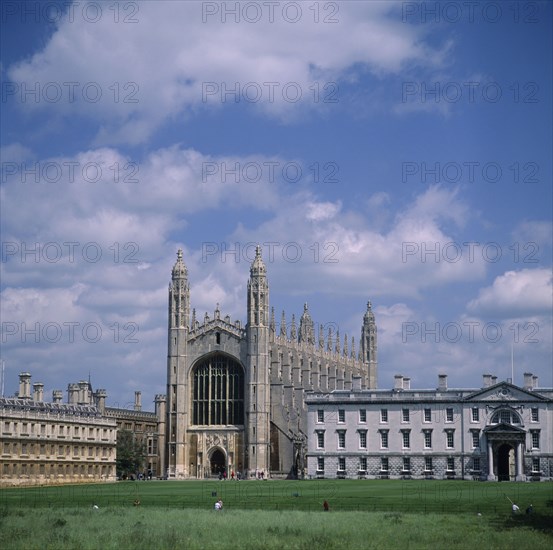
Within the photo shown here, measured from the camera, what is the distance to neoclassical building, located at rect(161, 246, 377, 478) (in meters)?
112

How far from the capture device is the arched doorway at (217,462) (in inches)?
4508

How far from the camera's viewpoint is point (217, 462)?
114938mm

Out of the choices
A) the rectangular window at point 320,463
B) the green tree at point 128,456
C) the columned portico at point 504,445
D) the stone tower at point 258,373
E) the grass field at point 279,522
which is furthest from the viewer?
the green tree at point 128,456

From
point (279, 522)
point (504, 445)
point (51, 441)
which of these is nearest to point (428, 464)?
point (504, 445)

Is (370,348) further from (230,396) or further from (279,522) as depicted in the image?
(279,522)

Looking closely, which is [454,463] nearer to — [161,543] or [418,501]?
[418,501]

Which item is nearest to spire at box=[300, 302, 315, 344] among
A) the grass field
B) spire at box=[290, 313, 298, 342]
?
spire at box=[290, 313, 298, 342]

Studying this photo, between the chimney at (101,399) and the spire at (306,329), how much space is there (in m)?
24.1

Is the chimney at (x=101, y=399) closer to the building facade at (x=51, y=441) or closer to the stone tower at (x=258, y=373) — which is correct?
the building facade at (x=51, y=441)

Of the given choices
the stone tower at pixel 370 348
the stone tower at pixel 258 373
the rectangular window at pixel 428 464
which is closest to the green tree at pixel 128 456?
the stone tower at pixel 258 373

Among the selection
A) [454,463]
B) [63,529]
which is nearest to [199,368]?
[454,463]

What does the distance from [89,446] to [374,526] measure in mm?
61434

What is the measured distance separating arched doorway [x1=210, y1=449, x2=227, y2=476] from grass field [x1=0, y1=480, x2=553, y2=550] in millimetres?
48636

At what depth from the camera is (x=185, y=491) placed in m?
74.8
